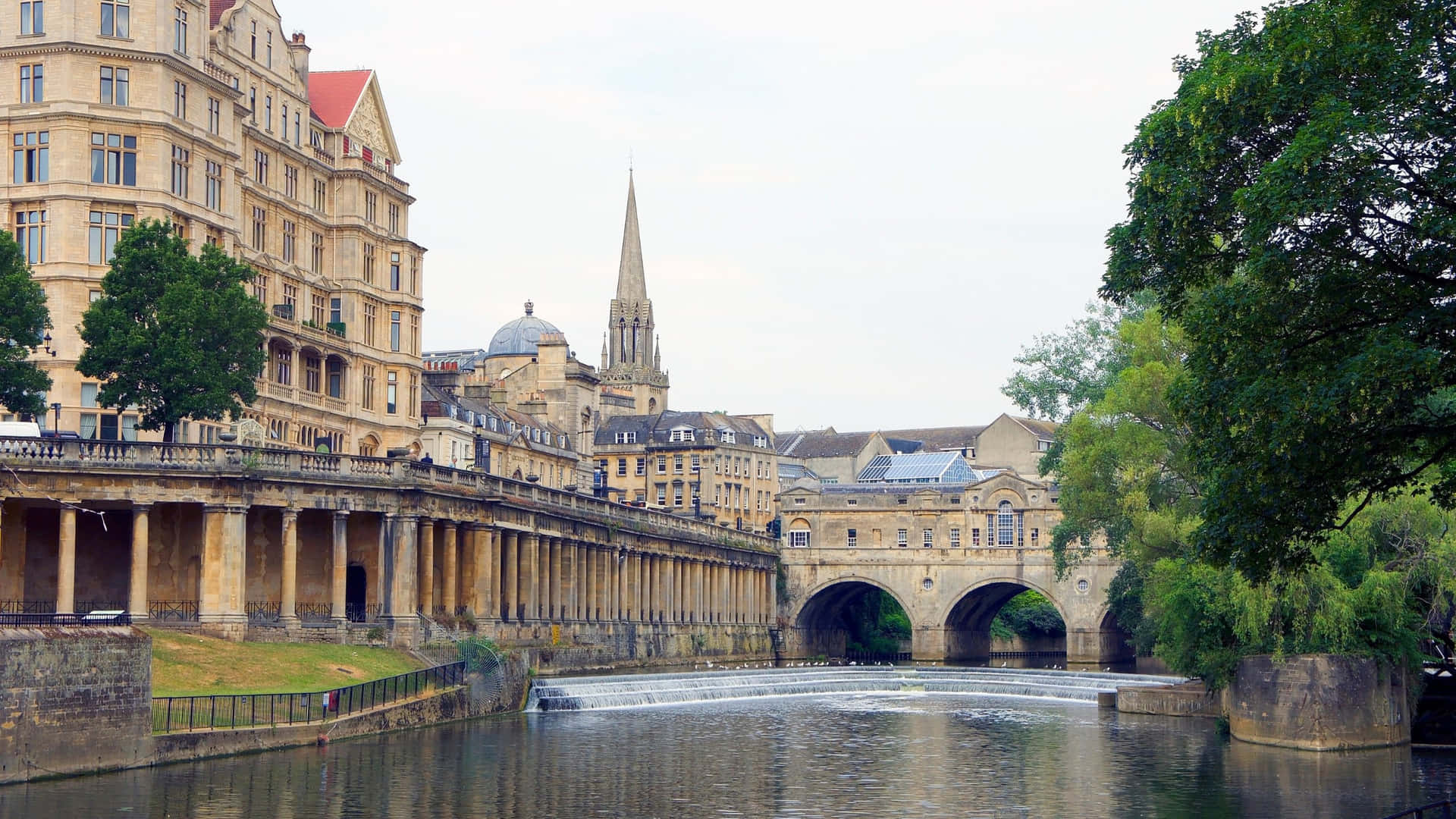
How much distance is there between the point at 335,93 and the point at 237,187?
52.1ft

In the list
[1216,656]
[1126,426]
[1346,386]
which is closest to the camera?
[1346,386]

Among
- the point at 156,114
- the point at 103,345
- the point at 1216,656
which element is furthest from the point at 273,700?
the point at 156,114

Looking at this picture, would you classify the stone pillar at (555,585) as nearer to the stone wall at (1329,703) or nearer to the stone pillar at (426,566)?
the stone pillar at (426,566)

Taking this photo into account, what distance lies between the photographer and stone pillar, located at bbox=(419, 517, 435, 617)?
7031 cm

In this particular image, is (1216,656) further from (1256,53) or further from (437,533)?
(437,533)

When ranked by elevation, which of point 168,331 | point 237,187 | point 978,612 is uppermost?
point 237,187

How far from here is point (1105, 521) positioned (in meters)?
74.6

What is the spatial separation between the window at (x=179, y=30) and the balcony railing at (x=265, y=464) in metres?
15.2

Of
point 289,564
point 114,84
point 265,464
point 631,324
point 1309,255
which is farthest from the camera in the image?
point 631,324

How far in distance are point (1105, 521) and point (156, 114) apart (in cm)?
4190

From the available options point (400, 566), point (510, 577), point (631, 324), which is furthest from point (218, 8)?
point (631, 324)

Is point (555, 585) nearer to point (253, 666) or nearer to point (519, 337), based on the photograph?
point (253, 666)

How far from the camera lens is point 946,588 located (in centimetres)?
12338

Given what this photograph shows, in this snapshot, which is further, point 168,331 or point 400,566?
point 400,566
